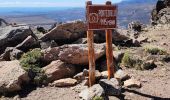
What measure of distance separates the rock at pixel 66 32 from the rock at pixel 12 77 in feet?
10.2

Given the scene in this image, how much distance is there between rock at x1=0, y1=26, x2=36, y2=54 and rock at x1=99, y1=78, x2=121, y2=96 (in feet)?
18.3

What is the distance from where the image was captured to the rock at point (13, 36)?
19047 millimetres

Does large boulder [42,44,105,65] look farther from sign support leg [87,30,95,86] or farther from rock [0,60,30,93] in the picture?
sign support leg [87,30,95,86]

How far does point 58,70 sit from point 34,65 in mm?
988

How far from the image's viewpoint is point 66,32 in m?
19.2

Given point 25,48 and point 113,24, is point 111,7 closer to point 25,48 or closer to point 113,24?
point 113,24

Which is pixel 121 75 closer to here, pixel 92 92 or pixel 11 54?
pixel 92 92

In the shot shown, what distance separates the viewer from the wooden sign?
48.7ft

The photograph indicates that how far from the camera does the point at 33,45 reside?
1878 cm

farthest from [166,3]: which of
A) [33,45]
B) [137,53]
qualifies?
[33,45]

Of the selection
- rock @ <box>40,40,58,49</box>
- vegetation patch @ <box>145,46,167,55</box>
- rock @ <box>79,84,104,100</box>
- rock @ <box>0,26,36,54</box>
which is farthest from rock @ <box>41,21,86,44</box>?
rock @ <box>79,84,104,100</box>

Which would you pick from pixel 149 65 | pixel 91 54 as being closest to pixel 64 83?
pixel 91 54

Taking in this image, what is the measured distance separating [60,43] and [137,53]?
3760mm

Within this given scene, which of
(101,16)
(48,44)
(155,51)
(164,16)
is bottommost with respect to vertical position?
(164,16)
